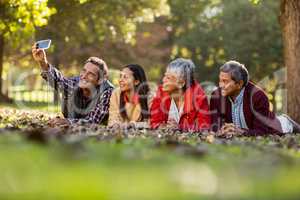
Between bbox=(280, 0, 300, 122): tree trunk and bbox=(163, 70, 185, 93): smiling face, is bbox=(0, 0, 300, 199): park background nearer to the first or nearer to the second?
bbox=(280, 0, 300, 122): tree trunk

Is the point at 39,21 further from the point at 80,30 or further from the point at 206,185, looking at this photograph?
the point at 80,30

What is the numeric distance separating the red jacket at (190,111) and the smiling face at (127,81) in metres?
0.52

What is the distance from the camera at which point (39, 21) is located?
1872 cm

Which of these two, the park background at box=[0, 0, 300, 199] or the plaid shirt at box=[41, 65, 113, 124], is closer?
the park background at box=[0, 0, 300, 199]

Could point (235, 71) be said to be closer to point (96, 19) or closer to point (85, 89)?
point (85, 89)

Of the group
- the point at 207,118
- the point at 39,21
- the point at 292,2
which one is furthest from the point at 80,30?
the point at 207,118

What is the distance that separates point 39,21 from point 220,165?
14675mm

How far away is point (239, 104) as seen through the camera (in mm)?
10805

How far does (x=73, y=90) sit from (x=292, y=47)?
15.3 ft

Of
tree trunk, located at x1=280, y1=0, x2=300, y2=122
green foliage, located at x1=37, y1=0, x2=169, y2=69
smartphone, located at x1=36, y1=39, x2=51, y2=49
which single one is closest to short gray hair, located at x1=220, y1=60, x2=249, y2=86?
smartphone, located at x1=36, y1=39, x2=51, y2=49

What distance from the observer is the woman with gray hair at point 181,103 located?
1074 cm

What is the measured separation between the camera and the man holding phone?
11586 millimetres

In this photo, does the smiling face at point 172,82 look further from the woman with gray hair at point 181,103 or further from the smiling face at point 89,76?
the smiling face at point 89,76

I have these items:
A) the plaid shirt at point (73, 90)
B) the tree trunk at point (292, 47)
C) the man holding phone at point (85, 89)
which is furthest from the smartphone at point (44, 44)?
the tree trunk at point (292, 47)
